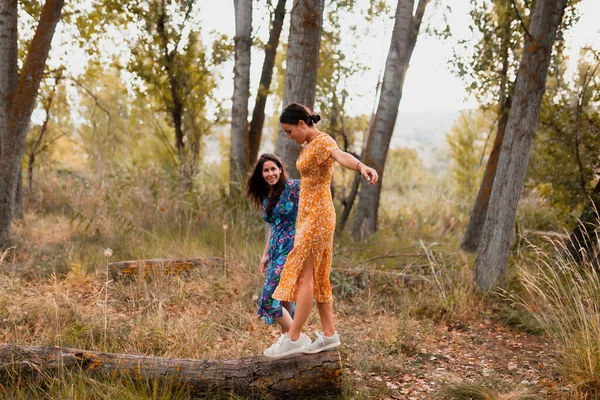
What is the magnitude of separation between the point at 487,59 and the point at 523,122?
3.56 meters

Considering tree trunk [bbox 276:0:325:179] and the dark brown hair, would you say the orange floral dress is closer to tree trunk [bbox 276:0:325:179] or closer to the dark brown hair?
the dark brown hair

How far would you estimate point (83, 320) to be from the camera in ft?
14.7

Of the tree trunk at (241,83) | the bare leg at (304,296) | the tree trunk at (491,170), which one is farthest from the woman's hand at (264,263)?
the tree trunk at (491,170)

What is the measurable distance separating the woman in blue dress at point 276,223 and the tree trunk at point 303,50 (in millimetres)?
2039

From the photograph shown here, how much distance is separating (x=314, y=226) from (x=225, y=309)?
216 cm

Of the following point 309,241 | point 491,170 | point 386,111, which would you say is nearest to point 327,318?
point 309,241

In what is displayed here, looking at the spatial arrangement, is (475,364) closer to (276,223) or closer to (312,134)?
(276,223)

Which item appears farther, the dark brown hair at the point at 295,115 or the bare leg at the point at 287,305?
the bare leg at the point at 287,305

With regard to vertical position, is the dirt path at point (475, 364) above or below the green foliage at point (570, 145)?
below

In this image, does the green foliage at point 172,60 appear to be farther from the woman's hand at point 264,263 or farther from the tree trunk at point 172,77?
the woman's hand at point 264,263

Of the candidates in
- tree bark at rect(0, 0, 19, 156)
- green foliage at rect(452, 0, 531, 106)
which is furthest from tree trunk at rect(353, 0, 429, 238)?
tree bark at rect(0, 0, 19, 156)

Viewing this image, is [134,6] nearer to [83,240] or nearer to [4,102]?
[4,102]

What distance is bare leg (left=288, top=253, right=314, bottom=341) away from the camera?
3.53 m

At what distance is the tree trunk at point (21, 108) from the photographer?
20.6 ft
